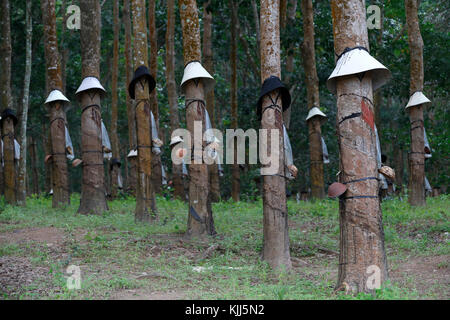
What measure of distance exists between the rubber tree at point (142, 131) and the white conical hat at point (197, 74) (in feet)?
4.64

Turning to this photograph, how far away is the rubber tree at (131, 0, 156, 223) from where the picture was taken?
9961 mm

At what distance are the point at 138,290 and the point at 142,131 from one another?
4594mm

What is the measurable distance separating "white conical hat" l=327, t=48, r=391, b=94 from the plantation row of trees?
15mm

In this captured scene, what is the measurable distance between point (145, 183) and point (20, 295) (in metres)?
4.73

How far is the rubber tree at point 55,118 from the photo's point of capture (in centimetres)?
1243

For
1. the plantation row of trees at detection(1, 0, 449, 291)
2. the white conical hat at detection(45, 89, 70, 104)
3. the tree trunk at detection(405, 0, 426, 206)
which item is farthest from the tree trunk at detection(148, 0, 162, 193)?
the tree trunk at detection(405, 0, 426, 206)

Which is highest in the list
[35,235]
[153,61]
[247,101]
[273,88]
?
[153,61]

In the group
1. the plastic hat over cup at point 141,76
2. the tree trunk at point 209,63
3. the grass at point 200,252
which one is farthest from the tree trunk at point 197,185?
the tree trunk at point 209,63

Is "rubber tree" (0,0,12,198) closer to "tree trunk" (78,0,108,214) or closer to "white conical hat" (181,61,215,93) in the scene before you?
"tree trunk" (78,0,108,214)

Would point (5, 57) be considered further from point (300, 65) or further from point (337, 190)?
point (337, 190)

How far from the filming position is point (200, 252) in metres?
8.02

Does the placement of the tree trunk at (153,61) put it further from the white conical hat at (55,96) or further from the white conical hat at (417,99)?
the white conical hat at (417,99)

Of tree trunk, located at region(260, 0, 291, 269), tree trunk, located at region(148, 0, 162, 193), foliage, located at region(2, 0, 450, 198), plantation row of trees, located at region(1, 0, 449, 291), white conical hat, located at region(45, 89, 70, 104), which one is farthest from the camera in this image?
foliage, located at region(2, 0, 450, 198)

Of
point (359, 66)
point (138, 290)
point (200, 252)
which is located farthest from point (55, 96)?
point (359, 66)
